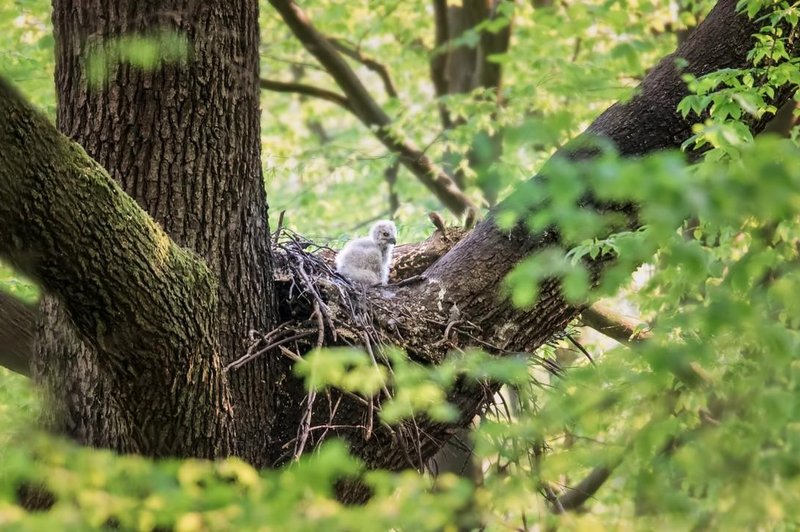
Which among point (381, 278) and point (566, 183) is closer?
point (566, 183)

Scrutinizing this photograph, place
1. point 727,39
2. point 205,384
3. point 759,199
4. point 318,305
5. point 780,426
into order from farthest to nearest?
point 727,39, point 318,305, point 205,384, point 780,426, point 759,199

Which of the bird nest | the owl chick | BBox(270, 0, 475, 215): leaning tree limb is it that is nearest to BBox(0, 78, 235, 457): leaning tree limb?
the bird nest

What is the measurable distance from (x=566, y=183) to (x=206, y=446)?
1.96 meters

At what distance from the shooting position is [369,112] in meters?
8.79

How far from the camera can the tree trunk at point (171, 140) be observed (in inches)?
133

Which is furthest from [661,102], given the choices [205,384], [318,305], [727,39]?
[205,384]

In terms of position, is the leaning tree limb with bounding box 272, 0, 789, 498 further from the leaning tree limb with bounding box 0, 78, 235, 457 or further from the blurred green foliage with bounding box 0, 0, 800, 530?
the leaning tree limb with bounding box 0, 78, 235, 457

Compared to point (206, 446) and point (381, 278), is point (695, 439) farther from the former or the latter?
point (381, 278)

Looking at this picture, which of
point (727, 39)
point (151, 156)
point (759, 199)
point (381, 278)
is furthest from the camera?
point (381, 278)

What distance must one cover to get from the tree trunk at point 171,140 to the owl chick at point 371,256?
1449mm

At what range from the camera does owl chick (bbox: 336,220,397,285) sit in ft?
16.7

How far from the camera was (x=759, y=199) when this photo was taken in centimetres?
176

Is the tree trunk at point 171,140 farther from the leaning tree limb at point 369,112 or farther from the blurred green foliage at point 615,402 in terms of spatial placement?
the leaning tree limb at point 369,112

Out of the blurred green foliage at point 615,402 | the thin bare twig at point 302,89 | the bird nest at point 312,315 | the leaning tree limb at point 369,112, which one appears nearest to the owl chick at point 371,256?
the bird nest at point 312,315
